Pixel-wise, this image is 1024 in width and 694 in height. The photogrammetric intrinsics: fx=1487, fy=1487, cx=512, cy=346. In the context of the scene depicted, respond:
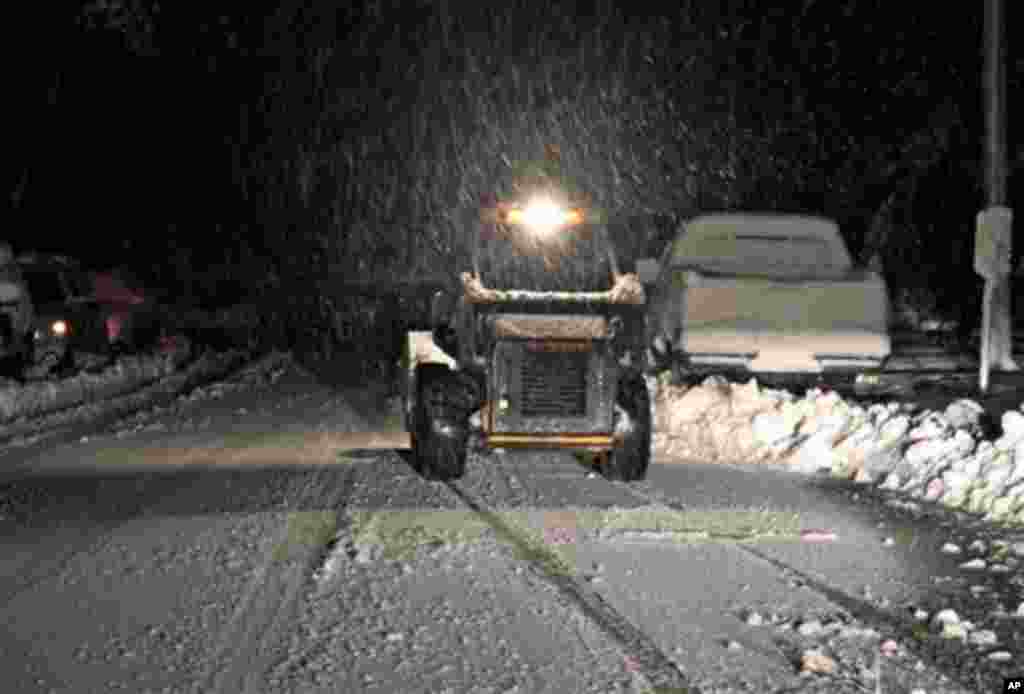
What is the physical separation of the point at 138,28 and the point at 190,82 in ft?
23.7

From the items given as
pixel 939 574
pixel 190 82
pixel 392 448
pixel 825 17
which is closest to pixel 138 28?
pixel 190 82

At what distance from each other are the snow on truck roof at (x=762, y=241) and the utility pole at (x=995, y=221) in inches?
75.8

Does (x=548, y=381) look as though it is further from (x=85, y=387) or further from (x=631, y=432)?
(x=85, y=387)

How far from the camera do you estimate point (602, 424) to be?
12.0 m

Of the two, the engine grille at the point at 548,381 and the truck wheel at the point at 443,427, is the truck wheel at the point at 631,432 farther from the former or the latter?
the truck wheel at the point at 443,427

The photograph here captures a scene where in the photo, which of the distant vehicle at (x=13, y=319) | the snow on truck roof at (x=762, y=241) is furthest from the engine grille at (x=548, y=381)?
the distant vehicle at (x=13, y=319)

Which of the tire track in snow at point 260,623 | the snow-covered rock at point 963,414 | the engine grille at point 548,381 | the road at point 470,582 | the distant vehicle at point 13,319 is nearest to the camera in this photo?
the tire track in snow at point 260,623

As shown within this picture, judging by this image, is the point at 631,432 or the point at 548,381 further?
the point at 631,432

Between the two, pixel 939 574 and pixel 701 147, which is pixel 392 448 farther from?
pixel 701 147

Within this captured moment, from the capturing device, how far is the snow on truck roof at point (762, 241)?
17.8 metres

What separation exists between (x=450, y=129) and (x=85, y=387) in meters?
36.3

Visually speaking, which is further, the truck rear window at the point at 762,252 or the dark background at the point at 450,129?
the dark background at the point at 450,129

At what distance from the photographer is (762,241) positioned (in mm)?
18016

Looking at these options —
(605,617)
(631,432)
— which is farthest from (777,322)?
(605,617)
